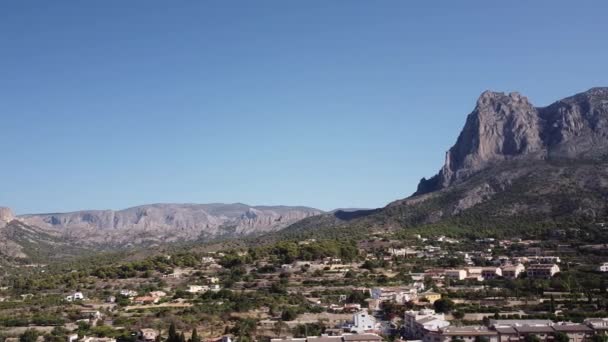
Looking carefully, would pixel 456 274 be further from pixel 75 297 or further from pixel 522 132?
pixel 522 132

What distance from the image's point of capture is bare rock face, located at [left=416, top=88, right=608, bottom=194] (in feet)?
508

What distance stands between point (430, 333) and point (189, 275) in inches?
1769

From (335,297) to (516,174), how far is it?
9096cm

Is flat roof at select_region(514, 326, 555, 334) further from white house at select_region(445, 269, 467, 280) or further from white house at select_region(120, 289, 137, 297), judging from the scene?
white house at select_region(120, 289, 137, 297)

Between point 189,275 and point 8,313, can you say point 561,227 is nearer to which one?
point 189,275

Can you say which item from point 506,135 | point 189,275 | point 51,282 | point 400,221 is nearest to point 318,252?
point 189,275

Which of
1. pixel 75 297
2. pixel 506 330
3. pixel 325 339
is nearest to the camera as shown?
pixel 325 339

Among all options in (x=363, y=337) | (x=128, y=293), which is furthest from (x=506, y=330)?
(x=128, y=293)

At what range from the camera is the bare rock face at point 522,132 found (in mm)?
154750

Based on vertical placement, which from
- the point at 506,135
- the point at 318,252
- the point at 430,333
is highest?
the point at 506,135

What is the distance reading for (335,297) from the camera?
66688 mm

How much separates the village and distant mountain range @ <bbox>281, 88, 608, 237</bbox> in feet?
73.6

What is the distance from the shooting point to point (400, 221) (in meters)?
146

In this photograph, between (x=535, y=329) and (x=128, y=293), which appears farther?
(x=128, y=293)
